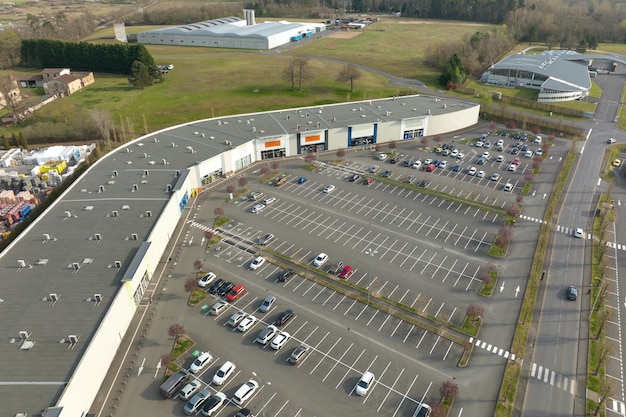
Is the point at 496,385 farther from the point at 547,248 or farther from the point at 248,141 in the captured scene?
the point at 248,141

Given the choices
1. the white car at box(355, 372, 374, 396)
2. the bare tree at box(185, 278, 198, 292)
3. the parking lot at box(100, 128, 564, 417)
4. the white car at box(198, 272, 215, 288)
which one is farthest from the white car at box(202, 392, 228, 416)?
the white car at box(198, 272, 215, 288)

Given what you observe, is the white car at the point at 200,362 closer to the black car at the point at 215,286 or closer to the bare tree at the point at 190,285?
the black car at the point at 215,286

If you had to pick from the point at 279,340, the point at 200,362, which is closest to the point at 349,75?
the point at 279,340

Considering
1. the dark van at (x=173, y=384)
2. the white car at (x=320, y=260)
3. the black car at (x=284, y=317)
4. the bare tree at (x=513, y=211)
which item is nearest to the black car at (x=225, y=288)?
the black car at (x=284, y=317)

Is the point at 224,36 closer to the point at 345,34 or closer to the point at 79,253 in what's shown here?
the point at 345,34

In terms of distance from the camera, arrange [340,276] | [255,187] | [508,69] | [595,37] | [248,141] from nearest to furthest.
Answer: [340,276], [255,187], [248,141], [508,69], [595,37]

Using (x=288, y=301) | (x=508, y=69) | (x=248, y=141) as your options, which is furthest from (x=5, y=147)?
(x=508, y=69)
